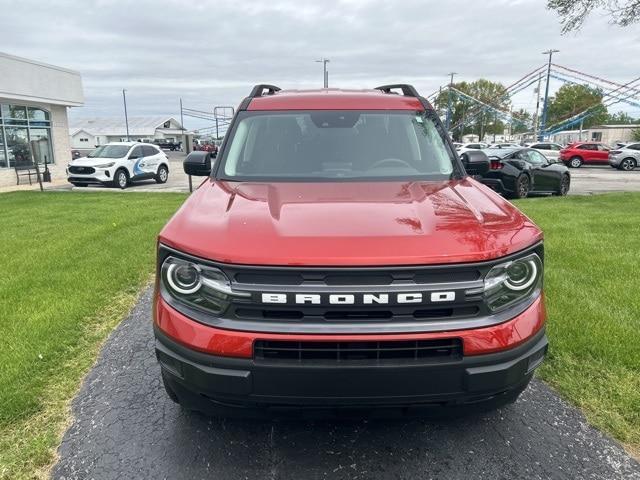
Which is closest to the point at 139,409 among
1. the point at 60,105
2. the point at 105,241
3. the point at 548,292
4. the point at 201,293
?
the point at 201,293

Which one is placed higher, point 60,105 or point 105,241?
point 60,105

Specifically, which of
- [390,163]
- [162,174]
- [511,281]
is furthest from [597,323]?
[162,174]

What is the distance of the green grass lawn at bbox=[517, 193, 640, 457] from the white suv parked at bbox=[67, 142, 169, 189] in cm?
1530

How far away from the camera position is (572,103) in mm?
83188

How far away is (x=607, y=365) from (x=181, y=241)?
2977 mm

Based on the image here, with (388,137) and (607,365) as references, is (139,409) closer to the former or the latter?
(388,137)

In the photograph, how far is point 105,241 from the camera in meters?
7.39

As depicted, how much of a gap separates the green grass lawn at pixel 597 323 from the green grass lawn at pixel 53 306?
311 cm

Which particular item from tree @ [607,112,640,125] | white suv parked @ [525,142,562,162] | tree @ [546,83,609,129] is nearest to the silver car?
white suv parked @ [525,142,562,162]

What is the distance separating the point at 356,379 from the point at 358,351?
11 cm

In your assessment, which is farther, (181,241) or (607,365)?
(607,365)

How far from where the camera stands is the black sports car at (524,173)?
13445 mm

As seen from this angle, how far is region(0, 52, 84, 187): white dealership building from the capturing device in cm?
2055

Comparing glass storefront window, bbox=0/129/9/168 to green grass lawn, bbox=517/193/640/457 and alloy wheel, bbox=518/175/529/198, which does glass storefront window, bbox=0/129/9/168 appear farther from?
green grass lawn, bbox=517/193/640/457
